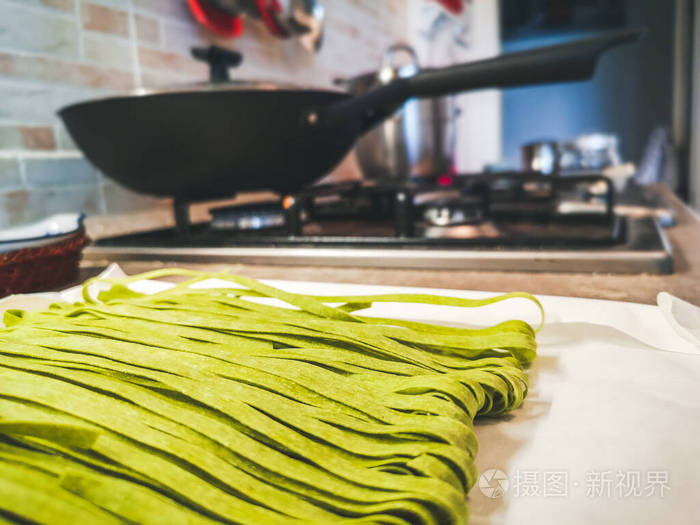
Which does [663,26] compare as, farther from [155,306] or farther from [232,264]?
[155,306]

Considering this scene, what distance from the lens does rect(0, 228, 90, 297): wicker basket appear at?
0.61m

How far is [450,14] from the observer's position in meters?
3.35

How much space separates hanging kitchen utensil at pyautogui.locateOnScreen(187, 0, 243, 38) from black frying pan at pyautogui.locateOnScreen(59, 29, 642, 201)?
1.93ft

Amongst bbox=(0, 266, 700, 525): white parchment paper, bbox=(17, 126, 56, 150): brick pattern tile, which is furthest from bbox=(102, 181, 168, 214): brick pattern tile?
bbox=(0, 266, 700, 525): white parchment paper

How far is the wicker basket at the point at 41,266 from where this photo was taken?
61 cm

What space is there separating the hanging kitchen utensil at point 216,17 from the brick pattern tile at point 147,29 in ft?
0.40

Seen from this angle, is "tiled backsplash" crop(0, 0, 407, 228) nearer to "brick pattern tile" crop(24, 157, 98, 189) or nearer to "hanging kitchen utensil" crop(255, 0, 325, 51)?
"brick pattern tile" crop(24, 157, 98, 189)

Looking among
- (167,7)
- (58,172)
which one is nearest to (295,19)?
(167,7)

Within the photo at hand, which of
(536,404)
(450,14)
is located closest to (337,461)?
(536,404)

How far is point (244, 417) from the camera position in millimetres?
281

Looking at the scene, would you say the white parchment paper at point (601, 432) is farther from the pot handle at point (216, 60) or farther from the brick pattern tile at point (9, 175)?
the brick pattern tile at point (9, 175)

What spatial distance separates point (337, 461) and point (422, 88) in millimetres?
666

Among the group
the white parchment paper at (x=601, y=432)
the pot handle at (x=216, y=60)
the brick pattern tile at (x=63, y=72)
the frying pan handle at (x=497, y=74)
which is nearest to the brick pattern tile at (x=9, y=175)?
the brick pattern tile at (x=63, y=72)

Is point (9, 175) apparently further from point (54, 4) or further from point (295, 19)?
point (295, 19)
